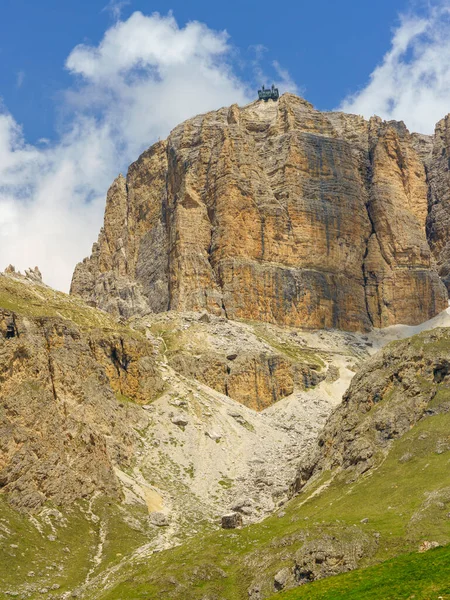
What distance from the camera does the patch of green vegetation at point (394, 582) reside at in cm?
4500

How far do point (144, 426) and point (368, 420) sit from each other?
6055cm

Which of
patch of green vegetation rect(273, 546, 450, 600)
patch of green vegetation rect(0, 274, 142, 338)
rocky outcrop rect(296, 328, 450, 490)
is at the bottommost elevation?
patch of green vegetation rect(273, 546, 450, 600)

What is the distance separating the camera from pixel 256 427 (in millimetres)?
164375

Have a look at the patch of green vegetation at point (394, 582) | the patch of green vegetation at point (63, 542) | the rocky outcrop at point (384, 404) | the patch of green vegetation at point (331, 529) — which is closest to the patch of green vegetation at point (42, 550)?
the patch of green vegetation at point (63, 542)

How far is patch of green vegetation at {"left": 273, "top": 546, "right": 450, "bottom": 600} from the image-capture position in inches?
1772

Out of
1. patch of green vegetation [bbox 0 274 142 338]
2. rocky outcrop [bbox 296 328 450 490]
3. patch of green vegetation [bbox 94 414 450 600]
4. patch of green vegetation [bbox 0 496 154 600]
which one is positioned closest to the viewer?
patch of green vegetation [bbox 94 414 450 600]

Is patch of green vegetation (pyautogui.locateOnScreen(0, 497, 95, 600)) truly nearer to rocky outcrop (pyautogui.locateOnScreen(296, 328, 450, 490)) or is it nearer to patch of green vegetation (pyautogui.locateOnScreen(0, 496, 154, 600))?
patch of green vegetation (pyautogui.locateOnScreen(0, 496, 154, 600))

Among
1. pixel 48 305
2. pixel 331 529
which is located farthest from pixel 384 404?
pixel 48 305

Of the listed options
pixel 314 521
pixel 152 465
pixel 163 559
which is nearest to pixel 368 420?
pixel 314 521

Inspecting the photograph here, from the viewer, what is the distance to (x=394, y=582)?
158ft

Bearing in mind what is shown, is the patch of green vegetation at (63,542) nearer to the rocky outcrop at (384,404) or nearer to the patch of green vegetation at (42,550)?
the patch of green vegetation at (42,550)

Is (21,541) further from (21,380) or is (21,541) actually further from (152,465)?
(152,465)

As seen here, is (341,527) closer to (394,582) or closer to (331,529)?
(331,529)

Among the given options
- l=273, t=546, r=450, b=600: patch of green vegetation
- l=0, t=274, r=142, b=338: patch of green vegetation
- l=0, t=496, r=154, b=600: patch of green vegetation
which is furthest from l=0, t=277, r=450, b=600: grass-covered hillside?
l=0, t=274, r=142, b=338: patch of green vegetation
